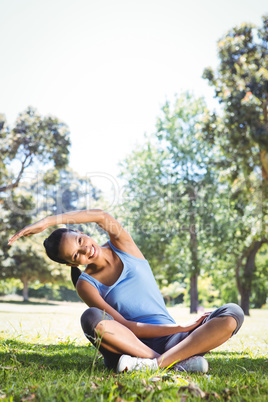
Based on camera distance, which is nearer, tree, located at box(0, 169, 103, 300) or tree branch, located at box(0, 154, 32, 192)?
tree branch, located at box(0, 154, 32, 192)

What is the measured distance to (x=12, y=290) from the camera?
46812mm

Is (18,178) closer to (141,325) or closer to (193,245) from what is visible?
(193,245)

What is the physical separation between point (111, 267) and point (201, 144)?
21209 mm

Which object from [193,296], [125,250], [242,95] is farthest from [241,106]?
[193,296]

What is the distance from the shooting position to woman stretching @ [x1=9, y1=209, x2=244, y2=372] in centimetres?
281

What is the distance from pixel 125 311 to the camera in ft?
10.6

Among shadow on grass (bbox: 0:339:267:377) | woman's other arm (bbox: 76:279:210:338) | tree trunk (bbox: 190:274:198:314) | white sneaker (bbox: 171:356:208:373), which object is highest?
woman's other arm (bbox: 76:279:210:338)

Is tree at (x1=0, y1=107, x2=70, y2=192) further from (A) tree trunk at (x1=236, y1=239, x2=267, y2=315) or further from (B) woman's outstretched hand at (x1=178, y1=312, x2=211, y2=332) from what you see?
(B) woman's outstretched hand at (x1=178, y1=312, x2=211, y2=332)

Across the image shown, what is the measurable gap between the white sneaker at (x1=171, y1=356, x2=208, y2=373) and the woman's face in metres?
1.12

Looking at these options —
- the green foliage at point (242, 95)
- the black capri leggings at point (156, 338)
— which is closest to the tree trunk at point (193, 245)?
the green foliage at point (242, 95)

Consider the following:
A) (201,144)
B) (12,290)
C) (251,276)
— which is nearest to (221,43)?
(201,144)

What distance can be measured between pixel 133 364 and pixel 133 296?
60 centimetres

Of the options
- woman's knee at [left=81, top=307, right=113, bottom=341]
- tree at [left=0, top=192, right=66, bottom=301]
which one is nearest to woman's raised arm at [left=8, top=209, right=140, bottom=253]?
woman's knee at [left=81, top=307, right=113, bottom=341]

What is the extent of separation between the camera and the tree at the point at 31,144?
66.3ft
